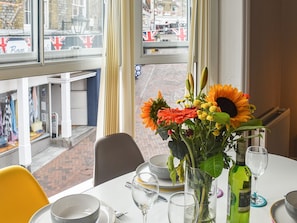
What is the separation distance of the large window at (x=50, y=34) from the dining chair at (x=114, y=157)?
0.56 metres

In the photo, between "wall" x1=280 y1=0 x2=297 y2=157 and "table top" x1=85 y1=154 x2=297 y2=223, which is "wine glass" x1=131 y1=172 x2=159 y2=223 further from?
"wall" x1=280 y1=0 x2=297 y2=157

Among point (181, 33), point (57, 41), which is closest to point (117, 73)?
point (57, 41)

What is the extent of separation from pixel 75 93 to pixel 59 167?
57 cm

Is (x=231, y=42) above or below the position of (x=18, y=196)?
above

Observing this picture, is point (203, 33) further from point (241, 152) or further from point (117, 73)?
point (241, 152)

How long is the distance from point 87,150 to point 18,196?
4.80 ft

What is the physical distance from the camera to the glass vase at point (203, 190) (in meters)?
1.11

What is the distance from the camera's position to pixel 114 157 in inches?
83.6

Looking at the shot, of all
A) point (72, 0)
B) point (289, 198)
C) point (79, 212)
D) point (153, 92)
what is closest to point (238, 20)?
point (153, 92)

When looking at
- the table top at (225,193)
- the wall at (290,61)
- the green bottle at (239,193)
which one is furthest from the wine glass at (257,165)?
the wall at (290,61)

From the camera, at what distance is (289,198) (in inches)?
53.1

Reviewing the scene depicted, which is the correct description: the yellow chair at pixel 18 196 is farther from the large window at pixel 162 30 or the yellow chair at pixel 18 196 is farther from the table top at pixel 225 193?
the large window at pixel 162 30

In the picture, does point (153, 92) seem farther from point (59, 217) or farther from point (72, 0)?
point (59, 217)

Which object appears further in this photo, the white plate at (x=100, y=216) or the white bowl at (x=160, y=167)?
the white bowl at (x=160, y=167)
